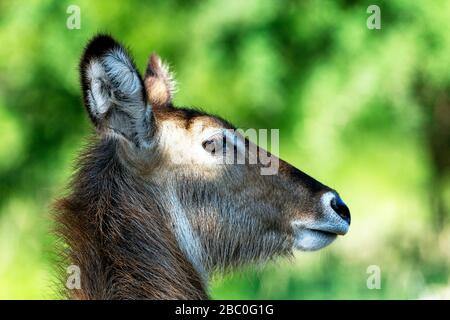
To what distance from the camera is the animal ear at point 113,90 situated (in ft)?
16.3

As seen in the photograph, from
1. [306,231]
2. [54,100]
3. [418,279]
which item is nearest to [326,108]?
[418,279]

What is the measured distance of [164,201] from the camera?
17.4ft

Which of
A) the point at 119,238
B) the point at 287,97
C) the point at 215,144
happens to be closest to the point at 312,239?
the point at 215,144

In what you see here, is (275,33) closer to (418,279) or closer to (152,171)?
(418,279)

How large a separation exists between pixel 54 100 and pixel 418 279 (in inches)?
229

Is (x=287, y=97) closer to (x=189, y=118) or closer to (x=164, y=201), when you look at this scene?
(x=189, y=118)

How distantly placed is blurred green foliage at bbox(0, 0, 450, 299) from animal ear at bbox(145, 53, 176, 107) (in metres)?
5.86

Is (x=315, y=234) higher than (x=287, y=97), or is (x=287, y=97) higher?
(x=287, y=97)

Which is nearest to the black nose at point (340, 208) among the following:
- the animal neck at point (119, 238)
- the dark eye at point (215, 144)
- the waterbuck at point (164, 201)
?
the waterbuck at point (164, 201)

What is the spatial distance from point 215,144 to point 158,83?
105 cm

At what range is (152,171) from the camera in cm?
530

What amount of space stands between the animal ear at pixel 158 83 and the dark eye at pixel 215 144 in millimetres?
536

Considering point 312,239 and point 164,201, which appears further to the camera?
point 312,239

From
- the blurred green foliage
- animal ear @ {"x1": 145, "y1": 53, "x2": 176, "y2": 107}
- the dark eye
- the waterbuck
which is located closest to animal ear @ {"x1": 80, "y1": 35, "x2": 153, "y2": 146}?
the waterbuck
